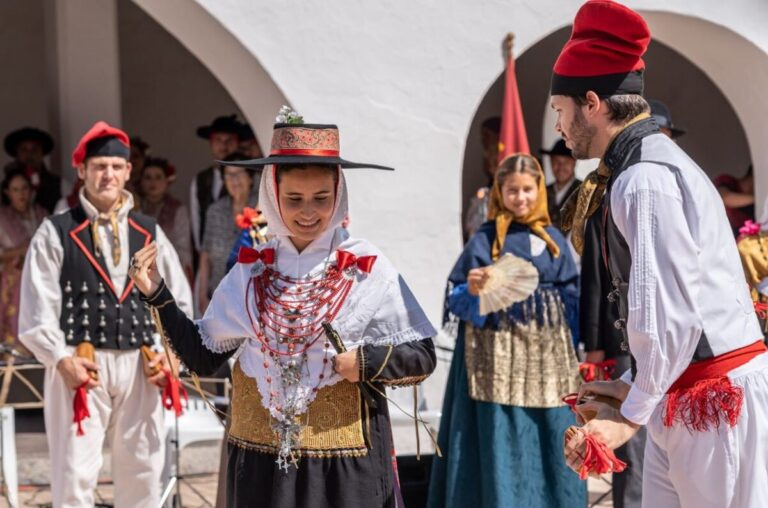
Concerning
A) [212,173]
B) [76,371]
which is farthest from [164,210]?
[76,371]

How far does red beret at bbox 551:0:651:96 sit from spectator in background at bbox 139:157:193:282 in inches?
226

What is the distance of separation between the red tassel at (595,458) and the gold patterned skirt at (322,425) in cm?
92

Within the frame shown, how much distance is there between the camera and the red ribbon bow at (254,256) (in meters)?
3.56

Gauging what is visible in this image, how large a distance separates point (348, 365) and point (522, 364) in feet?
7.17

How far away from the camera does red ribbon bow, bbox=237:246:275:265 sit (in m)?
3.56

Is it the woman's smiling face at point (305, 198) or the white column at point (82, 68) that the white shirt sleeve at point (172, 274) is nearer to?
the woman's smiling face at point (305, 198)

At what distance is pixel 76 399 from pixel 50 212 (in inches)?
129

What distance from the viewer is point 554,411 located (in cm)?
538

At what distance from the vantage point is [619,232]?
2.81 metres

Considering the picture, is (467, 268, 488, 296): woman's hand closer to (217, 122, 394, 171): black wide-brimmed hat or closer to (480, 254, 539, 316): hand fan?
(480, 254, 539, 316): hand fan

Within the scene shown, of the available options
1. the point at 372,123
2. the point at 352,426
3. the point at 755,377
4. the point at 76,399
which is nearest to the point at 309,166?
the point at 352,426

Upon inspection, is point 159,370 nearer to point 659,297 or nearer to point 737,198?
point 659,297

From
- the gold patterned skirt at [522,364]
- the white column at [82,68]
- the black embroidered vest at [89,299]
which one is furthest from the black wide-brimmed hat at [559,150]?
the black embroidered vest at [89,299]

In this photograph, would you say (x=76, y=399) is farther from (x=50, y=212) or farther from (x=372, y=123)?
(x=50, y=212)
